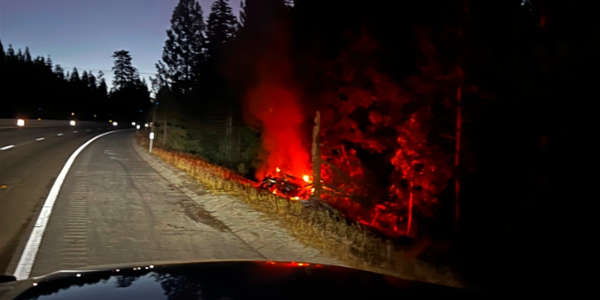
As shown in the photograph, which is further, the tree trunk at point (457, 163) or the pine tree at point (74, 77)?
the pine tree at point (74, 77)

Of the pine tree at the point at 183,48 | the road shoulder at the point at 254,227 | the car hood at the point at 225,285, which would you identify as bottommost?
the road shoulder at the point at 254,227

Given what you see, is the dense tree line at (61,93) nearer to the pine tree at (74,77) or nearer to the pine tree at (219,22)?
the pine tree at (74,77)

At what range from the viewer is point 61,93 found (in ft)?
452

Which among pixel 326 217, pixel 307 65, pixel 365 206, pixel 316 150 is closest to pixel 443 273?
pixel 326 217

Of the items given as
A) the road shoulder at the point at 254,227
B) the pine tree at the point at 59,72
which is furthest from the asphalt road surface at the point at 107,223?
the pine tree at the point at 59,72

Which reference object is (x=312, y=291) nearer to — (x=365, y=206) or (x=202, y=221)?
(x=202, y=221)

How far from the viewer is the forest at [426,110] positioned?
524 inches

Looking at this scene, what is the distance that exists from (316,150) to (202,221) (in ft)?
36.2

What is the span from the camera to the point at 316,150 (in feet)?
75.4

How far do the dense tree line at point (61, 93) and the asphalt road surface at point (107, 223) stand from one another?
83.4m

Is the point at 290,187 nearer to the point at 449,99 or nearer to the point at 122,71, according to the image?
the point at 449,99

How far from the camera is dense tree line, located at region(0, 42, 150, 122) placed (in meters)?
111

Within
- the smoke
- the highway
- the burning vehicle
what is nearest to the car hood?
the highway

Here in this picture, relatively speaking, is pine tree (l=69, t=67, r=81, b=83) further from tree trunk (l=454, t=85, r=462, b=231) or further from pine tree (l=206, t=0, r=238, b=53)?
tree trunk (l=454, t=85, r=462, b=231)
